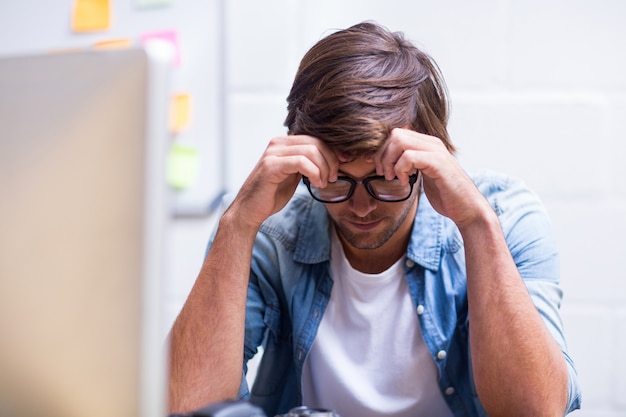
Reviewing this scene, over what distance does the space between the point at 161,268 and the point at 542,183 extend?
1402 millimetres

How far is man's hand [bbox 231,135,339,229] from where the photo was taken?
1.18 meters

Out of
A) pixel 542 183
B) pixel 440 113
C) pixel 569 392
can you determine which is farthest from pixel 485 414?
pixel 542 183

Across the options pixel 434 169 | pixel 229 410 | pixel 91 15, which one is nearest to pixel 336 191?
pixel 434 169

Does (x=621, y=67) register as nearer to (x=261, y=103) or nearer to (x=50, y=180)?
(x=261, y=103)

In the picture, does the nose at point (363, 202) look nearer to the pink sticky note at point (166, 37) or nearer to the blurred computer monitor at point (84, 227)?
the blurred computer monitor at point (84, 227)

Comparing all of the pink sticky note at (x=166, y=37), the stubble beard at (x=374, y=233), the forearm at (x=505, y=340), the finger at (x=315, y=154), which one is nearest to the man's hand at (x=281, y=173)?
the finger at (x=315, y=154)

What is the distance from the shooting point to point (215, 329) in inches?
47.5

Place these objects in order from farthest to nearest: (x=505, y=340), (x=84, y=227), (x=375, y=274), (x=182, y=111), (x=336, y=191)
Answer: (x=182, y=111), (x=375, y=274), (x=336, y=191), (x=505, y=340), (x=84, y=227)

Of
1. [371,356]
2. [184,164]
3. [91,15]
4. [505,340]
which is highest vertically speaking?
[91,15]

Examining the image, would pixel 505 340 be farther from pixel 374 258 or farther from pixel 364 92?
pixel 364 92

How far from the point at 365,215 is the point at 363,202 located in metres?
0.02

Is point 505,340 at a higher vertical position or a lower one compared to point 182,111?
lower

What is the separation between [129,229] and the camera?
21.4 inches

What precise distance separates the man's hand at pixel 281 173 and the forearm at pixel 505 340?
276mm
